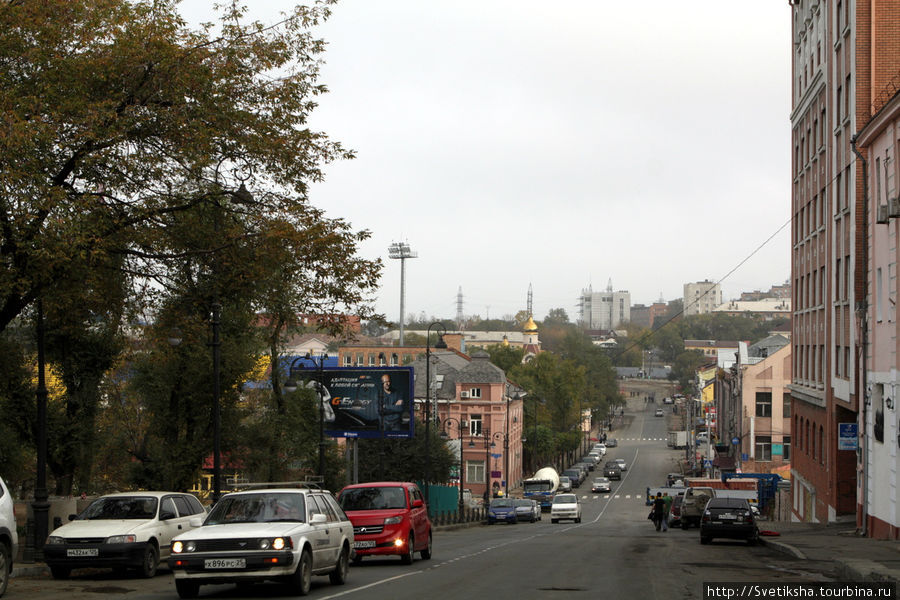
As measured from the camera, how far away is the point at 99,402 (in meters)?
31.3

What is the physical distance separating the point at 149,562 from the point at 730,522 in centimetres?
1868

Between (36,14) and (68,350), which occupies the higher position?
(36,14)

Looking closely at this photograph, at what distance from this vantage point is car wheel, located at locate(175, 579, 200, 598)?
13.4 meters

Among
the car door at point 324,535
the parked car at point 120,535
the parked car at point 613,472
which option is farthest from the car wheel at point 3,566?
the parked car at point 613,472

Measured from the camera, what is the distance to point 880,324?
29953mm

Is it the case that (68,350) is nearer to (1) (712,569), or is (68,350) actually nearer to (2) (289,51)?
(2) (289,51)

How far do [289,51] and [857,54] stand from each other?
24.7 m

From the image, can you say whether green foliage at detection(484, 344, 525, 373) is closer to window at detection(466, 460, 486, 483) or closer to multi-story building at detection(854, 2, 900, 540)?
window at detection(466, 460, 486, 483)

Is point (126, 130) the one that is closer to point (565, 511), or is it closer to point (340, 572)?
point (340, 572)

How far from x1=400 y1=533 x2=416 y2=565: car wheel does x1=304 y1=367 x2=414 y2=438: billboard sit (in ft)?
71.5

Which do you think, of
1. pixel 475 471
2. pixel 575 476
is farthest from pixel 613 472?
pixel 475 471

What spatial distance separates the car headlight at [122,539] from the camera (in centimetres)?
1688

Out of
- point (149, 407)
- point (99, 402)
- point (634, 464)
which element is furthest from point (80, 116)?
point (634, 464)

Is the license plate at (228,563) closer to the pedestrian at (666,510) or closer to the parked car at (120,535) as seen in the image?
the parked car at (120,535)
